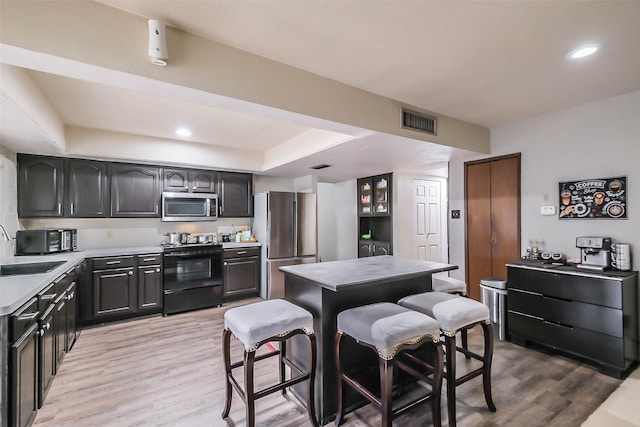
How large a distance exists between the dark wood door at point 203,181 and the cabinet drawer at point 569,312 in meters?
4.48

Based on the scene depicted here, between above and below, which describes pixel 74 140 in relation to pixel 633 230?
above

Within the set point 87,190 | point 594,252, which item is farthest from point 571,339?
point 87,190

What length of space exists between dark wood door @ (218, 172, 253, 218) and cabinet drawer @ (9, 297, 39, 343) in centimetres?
306

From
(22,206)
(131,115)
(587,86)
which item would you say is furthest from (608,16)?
(22,206)

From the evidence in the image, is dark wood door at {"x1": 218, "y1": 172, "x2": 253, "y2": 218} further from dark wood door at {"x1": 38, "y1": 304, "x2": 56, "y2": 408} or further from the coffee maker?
the coffee maker

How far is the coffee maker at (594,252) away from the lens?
8.82 feet

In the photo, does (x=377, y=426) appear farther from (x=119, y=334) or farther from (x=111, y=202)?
(x=111, y=202)

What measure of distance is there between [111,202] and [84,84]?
2036mm

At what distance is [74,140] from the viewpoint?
3.53 metres

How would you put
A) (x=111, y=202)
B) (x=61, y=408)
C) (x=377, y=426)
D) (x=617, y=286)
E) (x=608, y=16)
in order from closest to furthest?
1. (x=608, y=16)
2. (x=377, y=426)
3. (x=61, y=408)
4. (x=617, y=286)
5. (x=111, y=202)

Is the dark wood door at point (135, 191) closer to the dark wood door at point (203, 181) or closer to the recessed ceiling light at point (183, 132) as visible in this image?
the dark wood door at point (203, 181)

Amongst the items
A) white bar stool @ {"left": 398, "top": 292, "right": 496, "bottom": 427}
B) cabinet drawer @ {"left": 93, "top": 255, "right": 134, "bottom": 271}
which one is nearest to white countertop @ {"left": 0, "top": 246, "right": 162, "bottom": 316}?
cabinet drawer @ {"left": 93, "top": 255, "right": 134, "bottom": 271}

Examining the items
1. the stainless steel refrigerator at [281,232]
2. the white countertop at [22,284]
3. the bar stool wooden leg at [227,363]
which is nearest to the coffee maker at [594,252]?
the bar stool wooden leg at [227,363]

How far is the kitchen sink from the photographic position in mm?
2594
